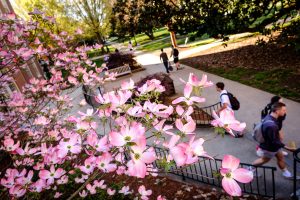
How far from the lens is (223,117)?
1.66m

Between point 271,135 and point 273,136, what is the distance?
4cm

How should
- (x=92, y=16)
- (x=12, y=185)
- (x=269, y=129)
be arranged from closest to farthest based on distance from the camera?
1. (x=12, y=185)
2. (x=269, y=129)
3. (x=92, y=16)

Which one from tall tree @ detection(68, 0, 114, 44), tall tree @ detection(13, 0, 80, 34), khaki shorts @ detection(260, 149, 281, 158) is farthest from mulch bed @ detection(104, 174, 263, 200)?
tall tree @ detection(68, 0, 114, 44)

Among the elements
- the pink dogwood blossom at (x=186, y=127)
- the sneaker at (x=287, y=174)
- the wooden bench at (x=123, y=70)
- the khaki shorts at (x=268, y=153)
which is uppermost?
the pink dogwood blossom at (x=186, y=127)

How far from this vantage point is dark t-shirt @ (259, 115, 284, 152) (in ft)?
14.4

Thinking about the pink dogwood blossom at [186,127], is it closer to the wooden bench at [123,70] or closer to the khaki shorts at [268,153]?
the khaki shorts at [268,153]

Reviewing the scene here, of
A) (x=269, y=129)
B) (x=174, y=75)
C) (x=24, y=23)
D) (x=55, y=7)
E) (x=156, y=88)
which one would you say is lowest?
(x=174, y=75)

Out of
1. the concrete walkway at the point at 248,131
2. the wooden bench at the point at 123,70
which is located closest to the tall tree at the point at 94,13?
the wooden bench at the point at 123,70

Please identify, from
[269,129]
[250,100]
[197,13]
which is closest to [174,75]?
[197,13]

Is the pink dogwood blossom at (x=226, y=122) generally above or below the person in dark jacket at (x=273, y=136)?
above

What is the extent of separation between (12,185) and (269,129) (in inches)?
153

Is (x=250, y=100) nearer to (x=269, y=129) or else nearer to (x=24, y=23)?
(x=269, y=129)

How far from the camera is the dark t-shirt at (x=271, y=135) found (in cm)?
439

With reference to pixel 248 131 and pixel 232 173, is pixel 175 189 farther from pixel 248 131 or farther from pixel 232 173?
pixel 232 173
